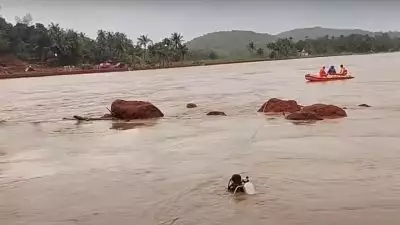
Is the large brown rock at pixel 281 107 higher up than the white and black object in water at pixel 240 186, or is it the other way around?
the white and black object in water at pixel 240 186

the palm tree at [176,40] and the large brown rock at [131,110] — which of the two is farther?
the palm tree at [176,40]

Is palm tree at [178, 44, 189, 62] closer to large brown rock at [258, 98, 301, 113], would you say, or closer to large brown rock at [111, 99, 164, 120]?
large brown rock at [258, 98, 301, 113]

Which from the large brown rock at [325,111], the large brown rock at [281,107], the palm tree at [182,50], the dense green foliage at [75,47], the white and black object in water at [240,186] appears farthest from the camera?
the palm tree at [182,50]

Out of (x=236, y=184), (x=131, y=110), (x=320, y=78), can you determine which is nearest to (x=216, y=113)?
(x=131, y=110)

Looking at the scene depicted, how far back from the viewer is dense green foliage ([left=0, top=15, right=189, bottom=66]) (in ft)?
388

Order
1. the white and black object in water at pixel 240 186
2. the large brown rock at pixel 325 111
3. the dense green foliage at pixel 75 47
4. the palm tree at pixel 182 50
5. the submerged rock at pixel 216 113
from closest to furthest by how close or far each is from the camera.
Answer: the white and black object in water at pixel 240 186 → the large brown rock at pixel 325 111 → the submerged rock at pixel 216 113 → the dense green foliage at pixel 75 47 → the palm tree at pixel 182 50

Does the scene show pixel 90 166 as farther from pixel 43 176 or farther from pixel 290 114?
pixel 290 114

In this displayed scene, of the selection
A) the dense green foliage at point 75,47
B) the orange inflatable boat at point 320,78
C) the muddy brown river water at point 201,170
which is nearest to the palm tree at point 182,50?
the dense green foliage at point 75,47

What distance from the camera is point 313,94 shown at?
134 ft

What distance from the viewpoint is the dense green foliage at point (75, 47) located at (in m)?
118

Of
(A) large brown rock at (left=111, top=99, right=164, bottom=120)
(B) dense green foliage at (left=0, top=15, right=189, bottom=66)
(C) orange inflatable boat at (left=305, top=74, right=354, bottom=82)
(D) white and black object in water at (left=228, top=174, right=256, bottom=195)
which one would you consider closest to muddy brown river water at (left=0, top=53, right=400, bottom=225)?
(D) white and black object in water at (left=228, top=174, right=256, bottom=195)

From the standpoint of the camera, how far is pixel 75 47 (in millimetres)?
119562

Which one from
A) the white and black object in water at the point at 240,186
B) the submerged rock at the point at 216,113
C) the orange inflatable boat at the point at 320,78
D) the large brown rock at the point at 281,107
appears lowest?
the orange inflatable boat at the point at 320,78

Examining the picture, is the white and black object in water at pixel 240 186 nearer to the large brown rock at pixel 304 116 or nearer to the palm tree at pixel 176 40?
the large brown rock at pixel 304 116
